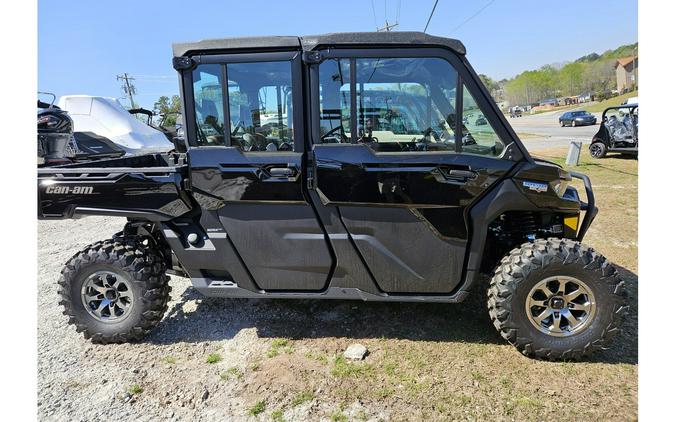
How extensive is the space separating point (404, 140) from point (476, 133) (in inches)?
20.7

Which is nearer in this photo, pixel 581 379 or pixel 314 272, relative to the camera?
pixel 581 379

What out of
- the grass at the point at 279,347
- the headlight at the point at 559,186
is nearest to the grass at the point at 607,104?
the headlight at the point at 559,186

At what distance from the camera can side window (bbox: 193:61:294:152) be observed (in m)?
2.91

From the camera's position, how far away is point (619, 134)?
1413cm

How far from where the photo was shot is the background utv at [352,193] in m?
2.84

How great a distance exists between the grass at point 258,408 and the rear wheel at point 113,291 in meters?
1.26

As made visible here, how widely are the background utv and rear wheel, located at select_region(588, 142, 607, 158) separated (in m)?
13.6

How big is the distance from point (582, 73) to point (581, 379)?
11060cm

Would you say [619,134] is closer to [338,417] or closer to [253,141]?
[253,141]

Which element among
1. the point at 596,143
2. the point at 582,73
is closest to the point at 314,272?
the point at 596,143

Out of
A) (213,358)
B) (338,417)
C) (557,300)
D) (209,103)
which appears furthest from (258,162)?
(557,300)

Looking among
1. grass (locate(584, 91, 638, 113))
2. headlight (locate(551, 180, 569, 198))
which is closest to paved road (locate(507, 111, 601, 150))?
headlight (locate(551, 180, 569, 198))

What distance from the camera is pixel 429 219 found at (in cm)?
295

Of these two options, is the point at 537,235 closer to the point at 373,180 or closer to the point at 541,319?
the point at 541,319
